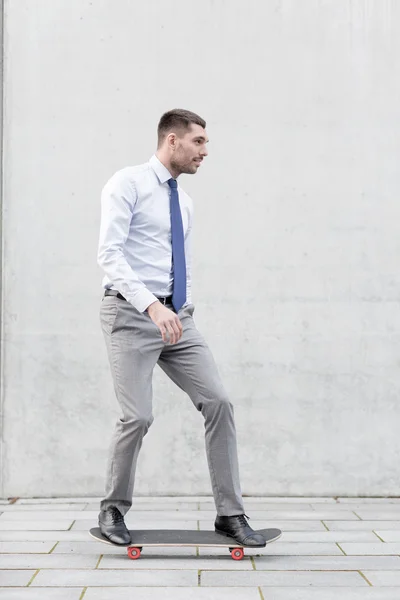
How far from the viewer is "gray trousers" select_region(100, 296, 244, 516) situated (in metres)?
3.96

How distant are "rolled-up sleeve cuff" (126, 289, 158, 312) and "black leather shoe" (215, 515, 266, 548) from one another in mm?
989

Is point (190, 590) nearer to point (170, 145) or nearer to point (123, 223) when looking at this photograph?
point (123, 223)

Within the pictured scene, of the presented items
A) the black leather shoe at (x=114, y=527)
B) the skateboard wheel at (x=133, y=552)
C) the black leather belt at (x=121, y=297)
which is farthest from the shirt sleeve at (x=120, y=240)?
the skateboard wheel at (x=133, y=552)

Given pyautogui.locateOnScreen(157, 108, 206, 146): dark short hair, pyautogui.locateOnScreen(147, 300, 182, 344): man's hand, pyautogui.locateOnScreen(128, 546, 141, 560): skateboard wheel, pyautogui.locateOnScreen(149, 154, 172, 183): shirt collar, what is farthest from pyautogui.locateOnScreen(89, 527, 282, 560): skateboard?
pyautogui.locateOnScreen(157, 108, 206, 146): dark short hair

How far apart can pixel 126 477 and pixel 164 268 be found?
92 cm

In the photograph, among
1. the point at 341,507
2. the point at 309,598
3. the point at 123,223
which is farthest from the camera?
the point at 341,507

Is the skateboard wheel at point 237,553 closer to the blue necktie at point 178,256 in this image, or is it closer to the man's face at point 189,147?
the blue necktie at point 178,256

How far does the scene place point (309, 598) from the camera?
329 cm

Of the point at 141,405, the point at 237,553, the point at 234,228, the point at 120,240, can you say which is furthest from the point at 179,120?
the point at 237,553

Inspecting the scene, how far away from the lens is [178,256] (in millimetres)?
4117

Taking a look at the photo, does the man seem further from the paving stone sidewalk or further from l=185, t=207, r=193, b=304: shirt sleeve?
the paving stone sidewalk

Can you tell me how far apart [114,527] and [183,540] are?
0.98ft

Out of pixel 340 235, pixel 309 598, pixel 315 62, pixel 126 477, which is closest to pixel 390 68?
pixel 315 62

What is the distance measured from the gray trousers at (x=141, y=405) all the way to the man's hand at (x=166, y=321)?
208 millimetres
